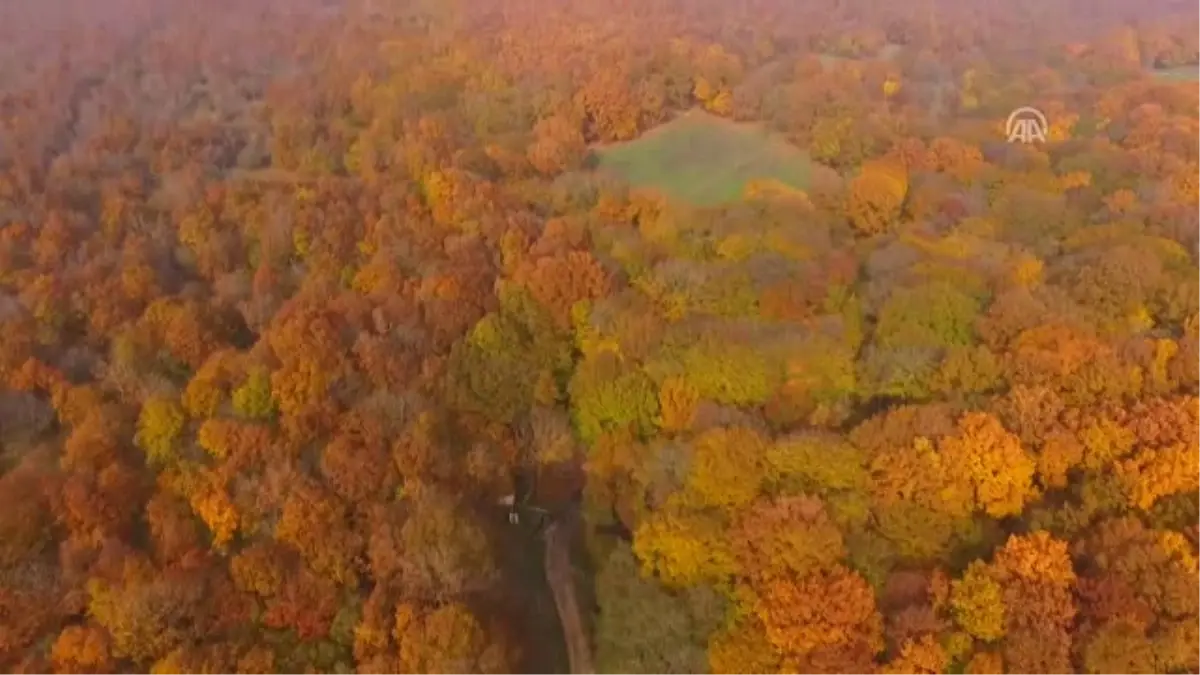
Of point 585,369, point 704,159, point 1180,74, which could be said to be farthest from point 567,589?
point 1180,74

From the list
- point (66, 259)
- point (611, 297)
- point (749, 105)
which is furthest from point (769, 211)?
point (66, 259)

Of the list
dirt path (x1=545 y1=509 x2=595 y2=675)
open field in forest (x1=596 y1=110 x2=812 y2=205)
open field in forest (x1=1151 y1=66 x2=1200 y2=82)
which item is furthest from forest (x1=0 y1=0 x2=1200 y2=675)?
open field in forest (x1=1151 y1=66 x2=1200 y2=82)

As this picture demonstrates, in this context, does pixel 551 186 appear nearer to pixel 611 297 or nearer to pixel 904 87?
pixel 611 297

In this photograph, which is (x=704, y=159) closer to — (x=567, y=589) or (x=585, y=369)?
(x=585, y=369)

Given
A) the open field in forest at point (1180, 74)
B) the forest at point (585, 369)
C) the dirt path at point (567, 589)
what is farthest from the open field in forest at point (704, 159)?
the open field in forest at point (1180, 74)

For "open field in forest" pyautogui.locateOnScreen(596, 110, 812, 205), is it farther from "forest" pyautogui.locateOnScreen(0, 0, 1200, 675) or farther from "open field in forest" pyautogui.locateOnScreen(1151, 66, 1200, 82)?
"open field in forest" pyautogui.locateOnScreen(1151, 66, 1200, 82)

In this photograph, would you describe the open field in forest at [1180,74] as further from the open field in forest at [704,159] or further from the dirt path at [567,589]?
the dirt path at [567,589]
